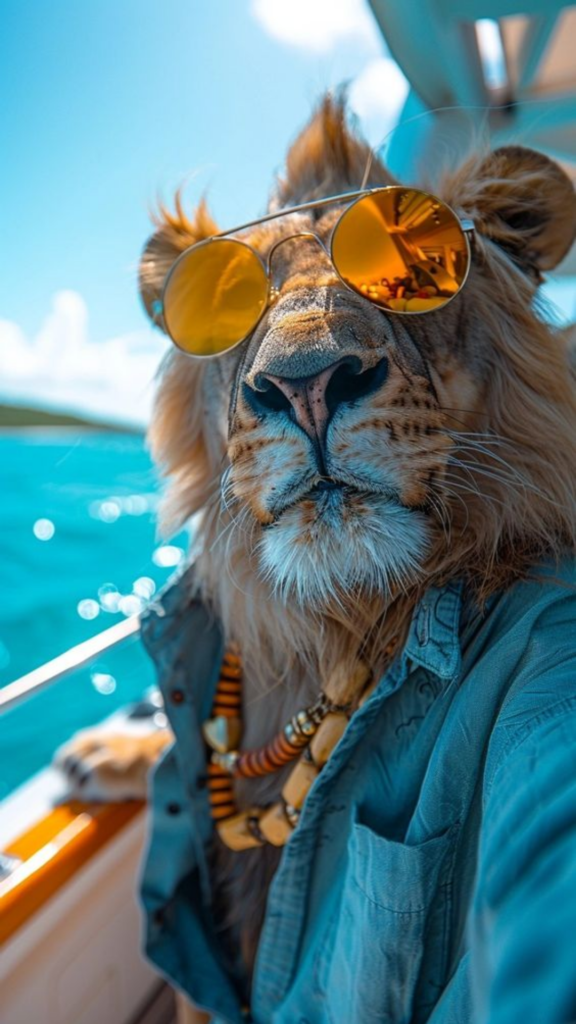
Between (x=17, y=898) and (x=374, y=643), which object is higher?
(x=374, y=643)

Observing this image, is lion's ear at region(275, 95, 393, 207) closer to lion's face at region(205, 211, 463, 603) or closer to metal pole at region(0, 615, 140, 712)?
lion's face at region(205, 211, 463, 603)

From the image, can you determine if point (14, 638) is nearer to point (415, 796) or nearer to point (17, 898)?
point (17, 898)

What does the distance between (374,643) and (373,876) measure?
26cm

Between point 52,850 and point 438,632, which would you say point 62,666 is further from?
point 438,632

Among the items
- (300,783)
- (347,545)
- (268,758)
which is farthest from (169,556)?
(347,545)

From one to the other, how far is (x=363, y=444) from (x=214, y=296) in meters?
0.33

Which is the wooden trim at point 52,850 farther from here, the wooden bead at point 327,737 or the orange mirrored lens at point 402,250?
the orange mirrored lens at point 402,250

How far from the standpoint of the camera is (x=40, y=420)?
1282mm

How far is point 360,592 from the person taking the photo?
77 cm

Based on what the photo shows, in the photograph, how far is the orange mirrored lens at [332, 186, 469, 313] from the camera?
73cm

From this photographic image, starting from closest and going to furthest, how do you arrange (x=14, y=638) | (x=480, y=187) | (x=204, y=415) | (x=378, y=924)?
(x=378, y=924)
(x=480, y=187)
(x=204, y=415)
(x=14, y=638)

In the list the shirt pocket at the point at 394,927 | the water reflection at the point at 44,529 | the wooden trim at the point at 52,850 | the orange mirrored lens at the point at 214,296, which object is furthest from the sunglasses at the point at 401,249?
Result: the water reflection at the point at 44,529

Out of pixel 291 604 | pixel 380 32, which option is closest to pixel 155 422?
pixel 291 604

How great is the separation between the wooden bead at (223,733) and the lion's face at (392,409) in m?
0.32
